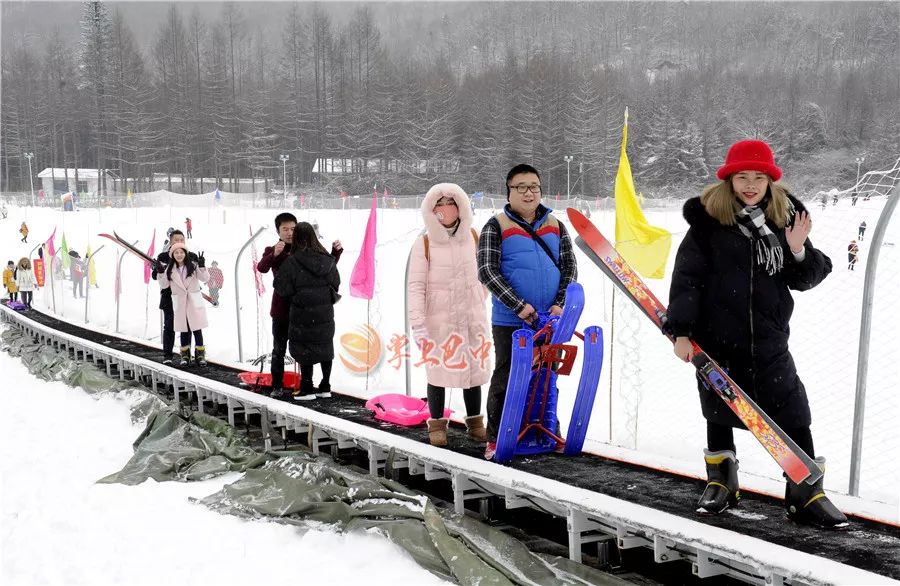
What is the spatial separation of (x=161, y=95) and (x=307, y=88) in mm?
15961

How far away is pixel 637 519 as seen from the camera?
3.42m

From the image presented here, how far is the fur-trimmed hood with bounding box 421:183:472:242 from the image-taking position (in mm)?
4949

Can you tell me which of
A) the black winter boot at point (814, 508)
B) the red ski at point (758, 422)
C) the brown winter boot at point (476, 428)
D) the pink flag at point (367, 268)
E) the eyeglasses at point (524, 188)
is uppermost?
the eyeglasses at point (524, 188)

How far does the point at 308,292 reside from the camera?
22.2 ft

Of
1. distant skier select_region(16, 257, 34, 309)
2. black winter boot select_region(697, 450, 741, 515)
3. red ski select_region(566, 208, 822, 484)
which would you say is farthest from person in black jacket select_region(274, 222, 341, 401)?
distant skier select_region(16, 257, 34, 309)

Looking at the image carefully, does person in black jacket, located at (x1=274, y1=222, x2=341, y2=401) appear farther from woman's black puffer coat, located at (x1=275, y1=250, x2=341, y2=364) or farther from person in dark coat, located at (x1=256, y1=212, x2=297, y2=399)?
person in dark coat, located at (x1=256, y1=212, x2=297, y2=399)

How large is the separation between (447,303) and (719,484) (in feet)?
6.83

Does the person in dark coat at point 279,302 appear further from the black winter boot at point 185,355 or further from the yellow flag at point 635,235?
the yellow flag at point 635,235

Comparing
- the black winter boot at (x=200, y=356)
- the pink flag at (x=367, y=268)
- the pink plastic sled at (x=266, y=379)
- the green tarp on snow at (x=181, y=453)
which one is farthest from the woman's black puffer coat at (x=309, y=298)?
the black winter boot at (x=200, y=356)

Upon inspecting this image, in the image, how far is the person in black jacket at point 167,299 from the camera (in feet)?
29.2

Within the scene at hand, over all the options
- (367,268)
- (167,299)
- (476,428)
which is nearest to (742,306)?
(476,428)

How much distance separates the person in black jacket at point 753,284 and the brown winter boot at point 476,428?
1989 mm

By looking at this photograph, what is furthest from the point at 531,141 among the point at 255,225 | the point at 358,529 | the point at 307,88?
the point at 358,529

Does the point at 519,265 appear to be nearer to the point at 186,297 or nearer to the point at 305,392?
the point at 305,392
